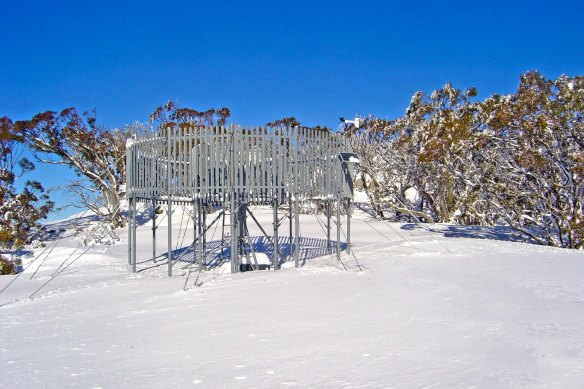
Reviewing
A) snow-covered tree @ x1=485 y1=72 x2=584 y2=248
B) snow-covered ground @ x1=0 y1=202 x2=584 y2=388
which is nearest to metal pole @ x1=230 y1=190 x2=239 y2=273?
snow-covered ground @ x1=0 y1=202 x2=584 y2=388

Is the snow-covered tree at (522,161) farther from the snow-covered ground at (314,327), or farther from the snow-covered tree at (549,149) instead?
the snow-covered ground at (314,327)

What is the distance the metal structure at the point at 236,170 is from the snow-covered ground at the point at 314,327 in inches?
71.1

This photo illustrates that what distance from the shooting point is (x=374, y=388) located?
171 inches

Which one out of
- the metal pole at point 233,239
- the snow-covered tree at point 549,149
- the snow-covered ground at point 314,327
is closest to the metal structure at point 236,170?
the metal pole at point 233,239

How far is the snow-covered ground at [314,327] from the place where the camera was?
480cm

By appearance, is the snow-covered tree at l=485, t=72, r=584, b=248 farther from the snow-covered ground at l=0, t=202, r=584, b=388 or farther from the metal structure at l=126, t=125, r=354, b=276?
the metal structure at l=126, t=125, r=354, b=276

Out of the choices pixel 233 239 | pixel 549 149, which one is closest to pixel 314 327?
pixel 233 239

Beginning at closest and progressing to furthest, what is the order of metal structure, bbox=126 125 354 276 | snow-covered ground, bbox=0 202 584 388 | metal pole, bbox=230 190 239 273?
snow-covered ground, bbox=0 202 584 388 < metal pole, bbox=230 190 239 273 < metal structure, bbox=126 125 354 276

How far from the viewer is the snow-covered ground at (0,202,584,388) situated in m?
4.80

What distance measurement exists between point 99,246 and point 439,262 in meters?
12.4

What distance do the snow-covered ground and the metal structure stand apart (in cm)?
181

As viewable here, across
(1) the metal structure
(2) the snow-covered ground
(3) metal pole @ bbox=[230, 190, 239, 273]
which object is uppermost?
(1) the metal structure

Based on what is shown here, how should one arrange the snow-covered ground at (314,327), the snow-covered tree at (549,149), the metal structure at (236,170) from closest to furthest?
the snow-covered ground at (314,327), the metal structure at (236,170), the snow-covered tree at (549,149)

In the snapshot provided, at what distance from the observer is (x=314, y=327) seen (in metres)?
6.52
